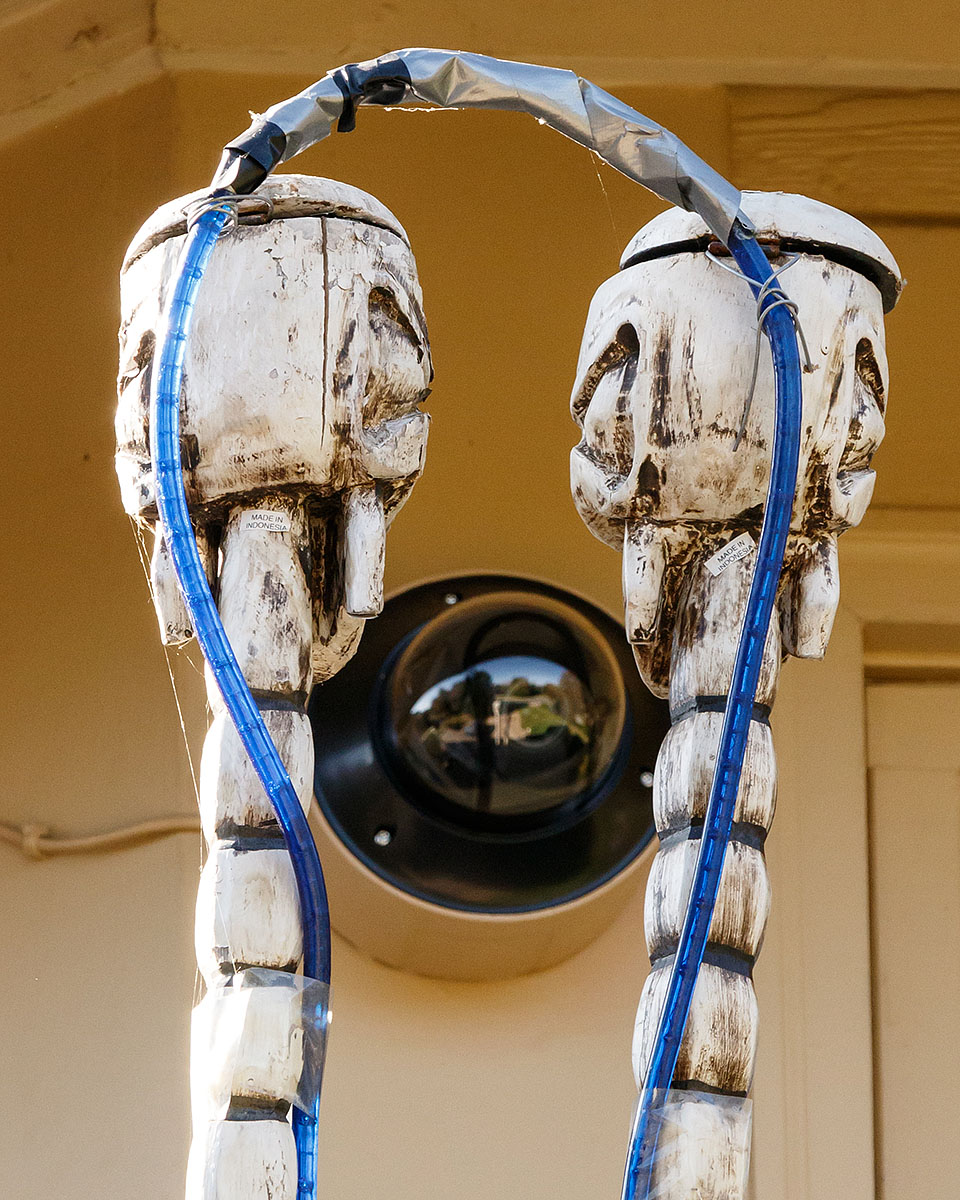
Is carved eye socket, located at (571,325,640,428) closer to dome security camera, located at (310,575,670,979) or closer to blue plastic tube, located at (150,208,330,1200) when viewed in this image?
blue plastic tube, located at (150,208,330,1200)

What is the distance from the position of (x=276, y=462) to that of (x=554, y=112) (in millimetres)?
217

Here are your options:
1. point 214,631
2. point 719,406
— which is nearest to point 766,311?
point 719,406

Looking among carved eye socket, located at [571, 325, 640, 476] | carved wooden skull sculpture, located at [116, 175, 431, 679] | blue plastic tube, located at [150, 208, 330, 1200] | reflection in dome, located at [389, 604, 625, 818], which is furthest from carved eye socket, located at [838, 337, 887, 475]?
reflection in dome, located at [389, 604, 625, 818]

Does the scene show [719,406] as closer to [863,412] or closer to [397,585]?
[863,412]

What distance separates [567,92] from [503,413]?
63 cm

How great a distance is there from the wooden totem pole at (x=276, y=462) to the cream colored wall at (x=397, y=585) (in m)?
0.52

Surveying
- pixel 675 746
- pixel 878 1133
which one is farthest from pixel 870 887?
pixel 675 746

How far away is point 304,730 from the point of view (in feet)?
3.12

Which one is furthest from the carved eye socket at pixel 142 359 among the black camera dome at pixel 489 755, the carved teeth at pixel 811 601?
the black camera dome at pixel 489 755

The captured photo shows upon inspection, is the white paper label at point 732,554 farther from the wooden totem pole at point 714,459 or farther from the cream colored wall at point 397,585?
the cream colored wall at point 397,585

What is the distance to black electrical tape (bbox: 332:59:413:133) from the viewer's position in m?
0.97

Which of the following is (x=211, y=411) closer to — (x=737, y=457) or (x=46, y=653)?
(x=737, y=457)

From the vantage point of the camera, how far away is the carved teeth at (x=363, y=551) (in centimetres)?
96

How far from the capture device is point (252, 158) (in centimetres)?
96
